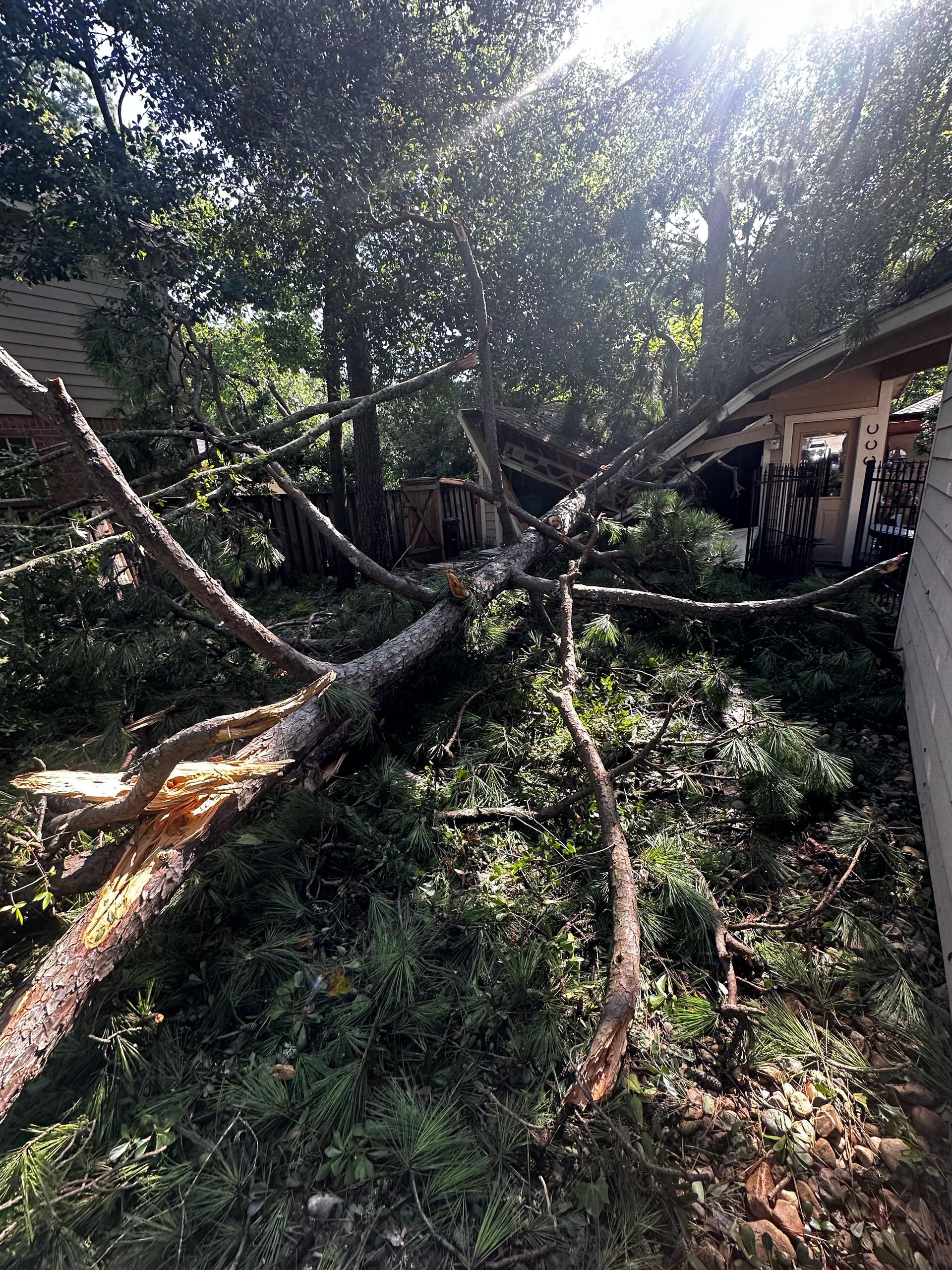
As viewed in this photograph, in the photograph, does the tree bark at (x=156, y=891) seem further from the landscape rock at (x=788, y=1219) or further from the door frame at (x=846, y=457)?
the door frame at (x=846, y=457)

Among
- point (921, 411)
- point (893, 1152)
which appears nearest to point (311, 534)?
point (893, 1152)

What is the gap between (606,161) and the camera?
779 centimetres

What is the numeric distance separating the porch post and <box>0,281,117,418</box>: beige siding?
9.61 m

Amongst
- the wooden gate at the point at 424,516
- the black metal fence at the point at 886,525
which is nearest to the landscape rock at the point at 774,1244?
the black metal fence at the point at 886,525

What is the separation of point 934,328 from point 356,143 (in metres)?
6.14

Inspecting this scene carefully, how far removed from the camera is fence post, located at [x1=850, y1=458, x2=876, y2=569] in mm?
5883

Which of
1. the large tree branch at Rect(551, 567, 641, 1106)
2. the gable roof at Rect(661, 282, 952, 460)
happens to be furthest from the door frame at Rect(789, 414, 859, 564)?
the large tree branch at Rect(551, 567, 641, 1106)

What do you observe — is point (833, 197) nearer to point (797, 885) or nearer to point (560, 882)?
point (797, 885)

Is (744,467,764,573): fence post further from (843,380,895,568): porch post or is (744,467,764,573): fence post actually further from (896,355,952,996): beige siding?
(896,355,952,996): beige siding

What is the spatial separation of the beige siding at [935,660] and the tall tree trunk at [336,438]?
6.25 m

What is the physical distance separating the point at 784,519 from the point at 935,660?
430 centimetres

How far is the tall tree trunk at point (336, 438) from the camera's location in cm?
719

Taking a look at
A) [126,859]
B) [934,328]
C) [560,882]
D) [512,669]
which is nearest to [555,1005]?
[560,882]

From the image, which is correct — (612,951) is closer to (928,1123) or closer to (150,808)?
(928,1123)
